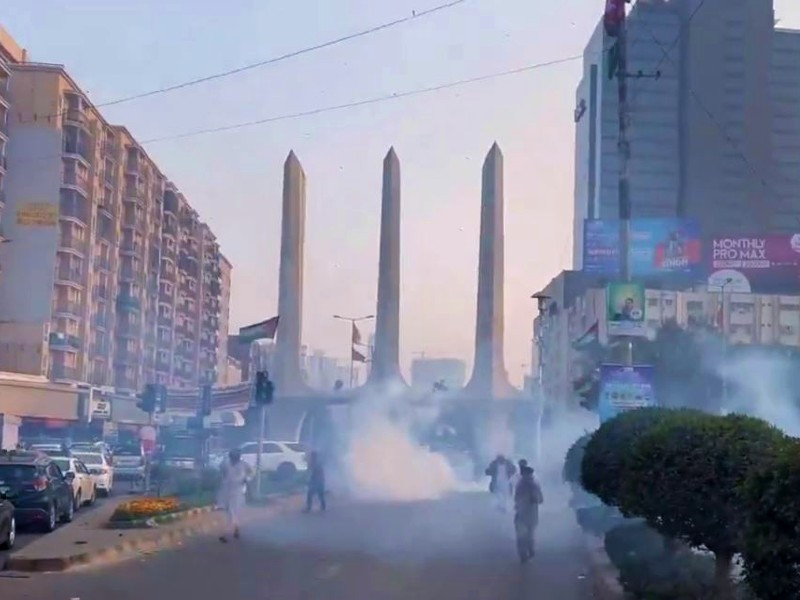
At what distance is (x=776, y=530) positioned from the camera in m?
5.81

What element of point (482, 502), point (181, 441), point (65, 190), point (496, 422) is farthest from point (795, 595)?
point (496, 422)

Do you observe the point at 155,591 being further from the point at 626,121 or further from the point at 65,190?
the point at 65,190

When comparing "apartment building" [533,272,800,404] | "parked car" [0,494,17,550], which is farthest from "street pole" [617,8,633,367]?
"apartment building" [533,272,800,404]

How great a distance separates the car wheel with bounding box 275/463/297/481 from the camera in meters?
40.8

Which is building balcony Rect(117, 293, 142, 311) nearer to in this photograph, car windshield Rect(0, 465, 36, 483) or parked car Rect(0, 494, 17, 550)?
car windshield Rect(0, 465, 36, 483)

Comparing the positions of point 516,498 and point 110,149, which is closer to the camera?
point 516,498

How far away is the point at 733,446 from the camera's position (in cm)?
984

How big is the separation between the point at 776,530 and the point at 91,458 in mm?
31609

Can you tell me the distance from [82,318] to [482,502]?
42.5 meters

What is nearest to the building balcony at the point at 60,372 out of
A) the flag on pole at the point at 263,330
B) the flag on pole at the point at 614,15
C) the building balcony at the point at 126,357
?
the building balcony at the point at 126,357

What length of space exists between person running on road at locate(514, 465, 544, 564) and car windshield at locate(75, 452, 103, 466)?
19199 mm

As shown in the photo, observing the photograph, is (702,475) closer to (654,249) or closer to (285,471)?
(285,471)

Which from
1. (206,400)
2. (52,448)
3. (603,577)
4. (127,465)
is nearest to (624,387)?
(603,577)

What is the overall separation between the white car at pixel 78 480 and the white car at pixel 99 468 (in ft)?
10.8
